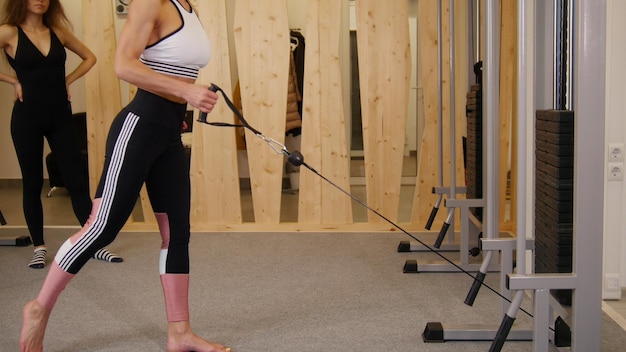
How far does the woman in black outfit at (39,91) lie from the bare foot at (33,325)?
146cm

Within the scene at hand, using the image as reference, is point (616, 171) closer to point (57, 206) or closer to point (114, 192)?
point (114, 192)

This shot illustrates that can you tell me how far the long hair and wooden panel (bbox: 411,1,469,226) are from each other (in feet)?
6.86

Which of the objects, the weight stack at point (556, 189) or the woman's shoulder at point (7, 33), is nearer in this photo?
the weight stack at point (556, 189)

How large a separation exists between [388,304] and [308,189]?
174 cm

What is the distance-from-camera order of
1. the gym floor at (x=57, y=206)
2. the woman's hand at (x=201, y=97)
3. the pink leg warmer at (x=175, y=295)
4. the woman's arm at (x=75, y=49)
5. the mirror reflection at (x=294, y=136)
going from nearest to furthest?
the woman's hand at (x=201, y=97), the pink leg warmer at (x=175, y=295), the woman's arm at (x=75, y=49), the gym floor at (x=57, y=206), the mirror reflection at (x=294, y=136)

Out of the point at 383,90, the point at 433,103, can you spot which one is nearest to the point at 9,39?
the point at 383,90

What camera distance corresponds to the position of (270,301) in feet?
10.0

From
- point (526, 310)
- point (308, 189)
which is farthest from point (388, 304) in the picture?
point (308, 189)

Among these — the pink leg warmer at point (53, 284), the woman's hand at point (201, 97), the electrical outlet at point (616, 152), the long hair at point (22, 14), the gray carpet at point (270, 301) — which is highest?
the long hair at point (22, 14)

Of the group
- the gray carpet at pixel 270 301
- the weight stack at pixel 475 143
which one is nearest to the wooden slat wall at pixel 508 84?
the weight stack at pixel 475 143

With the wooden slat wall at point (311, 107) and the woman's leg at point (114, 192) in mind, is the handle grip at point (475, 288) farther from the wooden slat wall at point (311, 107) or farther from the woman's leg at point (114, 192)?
the wooden slat wall at point (311, 107)

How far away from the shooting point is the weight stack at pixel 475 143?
3531mm

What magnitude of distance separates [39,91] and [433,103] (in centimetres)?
230

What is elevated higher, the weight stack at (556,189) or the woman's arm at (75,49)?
the woman's arm at (75,49)
